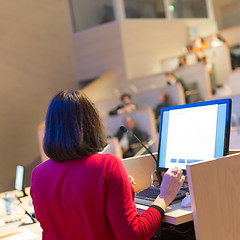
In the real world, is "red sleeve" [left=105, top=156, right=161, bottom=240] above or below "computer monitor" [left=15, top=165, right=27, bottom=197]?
above

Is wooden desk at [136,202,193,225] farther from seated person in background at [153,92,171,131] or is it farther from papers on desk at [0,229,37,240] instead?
seated person in background at [153,92,171,131]

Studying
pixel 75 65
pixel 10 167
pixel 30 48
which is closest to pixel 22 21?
pixel 30 48

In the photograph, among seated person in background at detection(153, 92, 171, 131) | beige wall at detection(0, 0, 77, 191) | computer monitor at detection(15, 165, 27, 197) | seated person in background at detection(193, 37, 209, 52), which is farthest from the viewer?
seated person in background at detection(193, 37, 209, 52)

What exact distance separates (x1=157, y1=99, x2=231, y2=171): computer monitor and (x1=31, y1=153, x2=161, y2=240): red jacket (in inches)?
16.8

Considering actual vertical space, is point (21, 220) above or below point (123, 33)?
below

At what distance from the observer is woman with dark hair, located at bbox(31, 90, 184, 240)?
120 cm

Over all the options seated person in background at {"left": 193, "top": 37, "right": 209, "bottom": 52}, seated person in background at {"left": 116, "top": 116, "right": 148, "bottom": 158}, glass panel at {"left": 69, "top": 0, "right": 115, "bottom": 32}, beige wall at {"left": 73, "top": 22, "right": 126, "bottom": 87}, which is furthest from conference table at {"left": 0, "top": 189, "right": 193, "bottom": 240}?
seated person in background at {"left": 193, "top": 37, "right": 209, "bottom": 52}

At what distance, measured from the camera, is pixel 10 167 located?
7793mm

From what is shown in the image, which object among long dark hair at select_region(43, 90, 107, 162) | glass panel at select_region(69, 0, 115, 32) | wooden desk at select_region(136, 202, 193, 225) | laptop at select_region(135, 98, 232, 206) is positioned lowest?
wooden desk at select_region(136, 202, 193, 225)

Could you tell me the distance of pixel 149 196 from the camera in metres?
1.61

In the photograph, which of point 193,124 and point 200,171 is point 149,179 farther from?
point 200,171

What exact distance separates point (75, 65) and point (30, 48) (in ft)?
4.46

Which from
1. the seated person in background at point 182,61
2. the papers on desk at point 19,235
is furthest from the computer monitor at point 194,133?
the seated person in background at point 182,61

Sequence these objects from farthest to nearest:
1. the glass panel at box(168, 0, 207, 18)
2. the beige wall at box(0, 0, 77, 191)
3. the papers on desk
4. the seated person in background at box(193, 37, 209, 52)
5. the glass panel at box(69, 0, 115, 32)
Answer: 1. the glass panel at box(168, 0, 207, 18)
2. the seated person in background at box(193, 37, 209, 52)
3. the glass panel at box(69, 0, 115, 32)
4. the beige wall at box(0, 0, 77, 191)
5. the papers on desk
